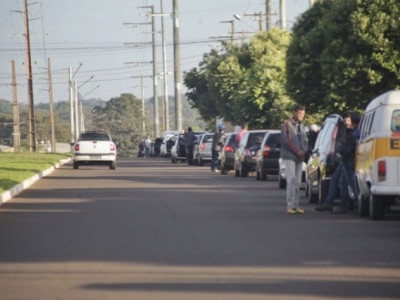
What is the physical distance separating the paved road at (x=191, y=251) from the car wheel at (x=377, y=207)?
195mm

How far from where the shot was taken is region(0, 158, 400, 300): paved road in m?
12.3

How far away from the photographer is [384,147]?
65.8 feet

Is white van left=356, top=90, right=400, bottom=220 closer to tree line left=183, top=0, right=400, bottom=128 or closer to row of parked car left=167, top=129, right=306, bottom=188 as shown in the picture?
row of parked car left=167, top=129, right=306, bottom=188

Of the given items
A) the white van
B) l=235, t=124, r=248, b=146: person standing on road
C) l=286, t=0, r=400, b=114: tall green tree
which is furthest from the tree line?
the white van

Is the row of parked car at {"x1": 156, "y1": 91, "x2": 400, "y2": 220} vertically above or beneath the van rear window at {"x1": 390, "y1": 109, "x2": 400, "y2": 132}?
beneath

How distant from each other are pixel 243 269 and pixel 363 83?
27474 millimetres

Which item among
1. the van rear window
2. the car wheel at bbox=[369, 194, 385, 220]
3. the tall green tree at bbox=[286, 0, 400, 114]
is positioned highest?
the tall green tree at bbox=[286, 0, 400, 114]

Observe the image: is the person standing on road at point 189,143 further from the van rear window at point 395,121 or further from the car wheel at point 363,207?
the van rear window at point 395,121

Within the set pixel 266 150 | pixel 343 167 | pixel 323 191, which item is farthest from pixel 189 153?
pixel 343 167

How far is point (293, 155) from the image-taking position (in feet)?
75.4

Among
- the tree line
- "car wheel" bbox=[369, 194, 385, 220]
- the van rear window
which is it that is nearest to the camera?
the van rear window

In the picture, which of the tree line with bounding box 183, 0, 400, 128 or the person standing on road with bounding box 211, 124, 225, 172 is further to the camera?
the person standing on road with bounding box 211, 124, 225, 172

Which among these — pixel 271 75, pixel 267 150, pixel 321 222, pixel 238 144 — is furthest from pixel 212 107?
pixel 321 222

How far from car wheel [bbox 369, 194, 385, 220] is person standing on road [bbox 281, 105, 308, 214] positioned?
2104 mm
